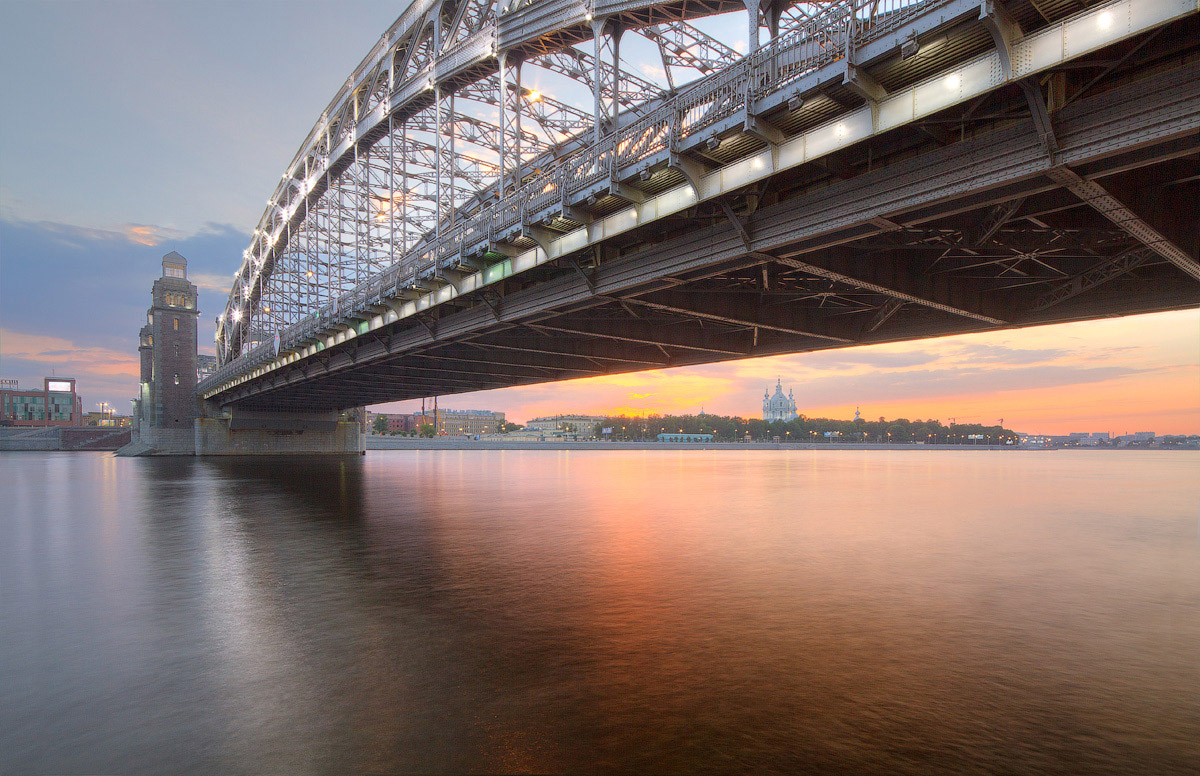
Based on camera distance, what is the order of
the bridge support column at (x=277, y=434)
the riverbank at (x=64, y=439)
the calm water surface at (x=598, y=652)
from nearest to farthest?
the calm water surface at (x=598, y=652), the bridge support column at (x=277, y=434), the riverbank at (x=64, y=439)

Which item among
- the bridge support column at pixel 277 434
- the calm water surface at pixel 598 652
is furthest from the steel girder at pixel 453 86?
the bridge support column at pixel 277 434

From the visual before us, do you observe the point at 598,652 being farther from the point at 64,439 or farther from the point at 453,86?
the point at 64,439

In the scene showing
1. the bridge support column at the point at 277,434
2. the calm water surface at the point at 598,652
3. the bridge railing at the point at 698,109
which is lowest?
the calm water surface at the point at 598,652

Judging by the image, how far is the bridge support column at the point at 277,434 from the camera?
83.2 m

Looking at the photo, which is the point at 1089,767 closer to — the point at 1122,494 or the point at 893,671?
the point at 893,671

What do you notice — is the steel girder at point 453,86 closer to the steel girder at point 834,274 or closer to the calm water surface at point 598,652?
the steel girder at point 834,274

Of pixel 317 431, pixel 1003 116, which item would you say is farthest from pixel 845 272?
pixel 317 431

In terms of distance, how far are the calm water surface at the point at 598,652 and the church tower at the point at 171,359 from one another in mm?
Answer: 80622

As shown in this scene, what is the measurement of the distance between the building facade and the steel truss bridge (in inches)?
7665

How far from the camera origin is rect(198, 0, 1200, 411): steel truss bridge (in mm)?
9336

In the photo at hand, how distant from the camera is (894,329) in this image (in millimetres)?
25203

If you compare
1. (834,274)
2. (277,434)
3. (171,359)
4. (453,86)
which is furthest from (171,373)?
(834,274)

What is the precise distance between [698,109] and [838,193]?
14.0ft

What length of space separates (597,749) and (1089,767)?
423cm
